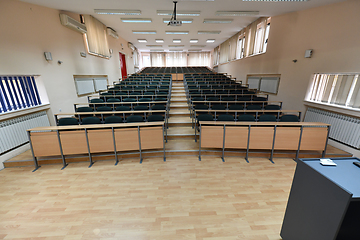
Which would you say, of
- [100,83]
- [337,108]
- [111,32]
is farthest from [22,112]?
[337,108]

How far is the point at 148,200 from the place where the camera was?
225 centimetres

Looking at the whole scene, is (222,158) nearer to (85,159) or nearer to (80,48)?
(85,159)

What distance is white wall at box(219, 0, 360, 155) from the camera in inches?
139

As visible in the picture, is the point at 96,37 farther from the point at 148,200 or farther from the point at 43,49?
the point at 148,200

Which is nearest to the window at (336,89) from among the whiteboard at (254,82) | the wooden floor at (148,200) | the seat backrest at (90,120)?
the wooden floor at (148,200)

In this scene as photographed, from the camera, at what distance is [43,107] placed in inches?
167

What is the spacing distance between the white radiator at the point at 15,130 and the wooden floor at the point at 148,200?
576mm

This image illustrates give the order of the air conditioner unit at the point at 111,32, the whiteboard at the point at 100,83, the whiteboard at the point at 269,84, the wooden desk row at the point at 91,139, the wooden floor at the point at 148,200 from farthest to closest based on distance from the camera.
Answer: the air conditioner unit at the point at 111,32 < the whiteboard at the point at 100,83 < the whiteboard at the point at 269,84 < the wooden desk row at the point at 91,139 < the wooden floor at the point at 148,200

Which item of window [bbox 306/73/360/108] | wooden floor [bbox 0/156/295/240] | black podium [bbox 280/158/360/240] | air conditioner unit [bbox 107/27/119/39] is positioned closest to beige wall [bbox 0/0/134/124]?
wooden floor [bbox 0/156/295/240]

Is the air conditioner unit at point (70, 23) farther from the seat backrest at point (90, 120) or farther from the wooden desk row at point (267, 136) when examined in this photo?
the wooden desk row at point (267, 136)

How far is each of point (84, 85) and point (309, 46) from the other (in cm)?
816

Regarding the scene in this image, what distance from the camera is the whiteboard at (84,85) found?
5805 millimetres

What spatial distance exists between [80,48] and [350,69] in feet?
28.2

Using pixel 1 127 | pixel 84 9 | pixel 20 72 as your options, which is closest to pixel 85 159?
pixel 1 127
